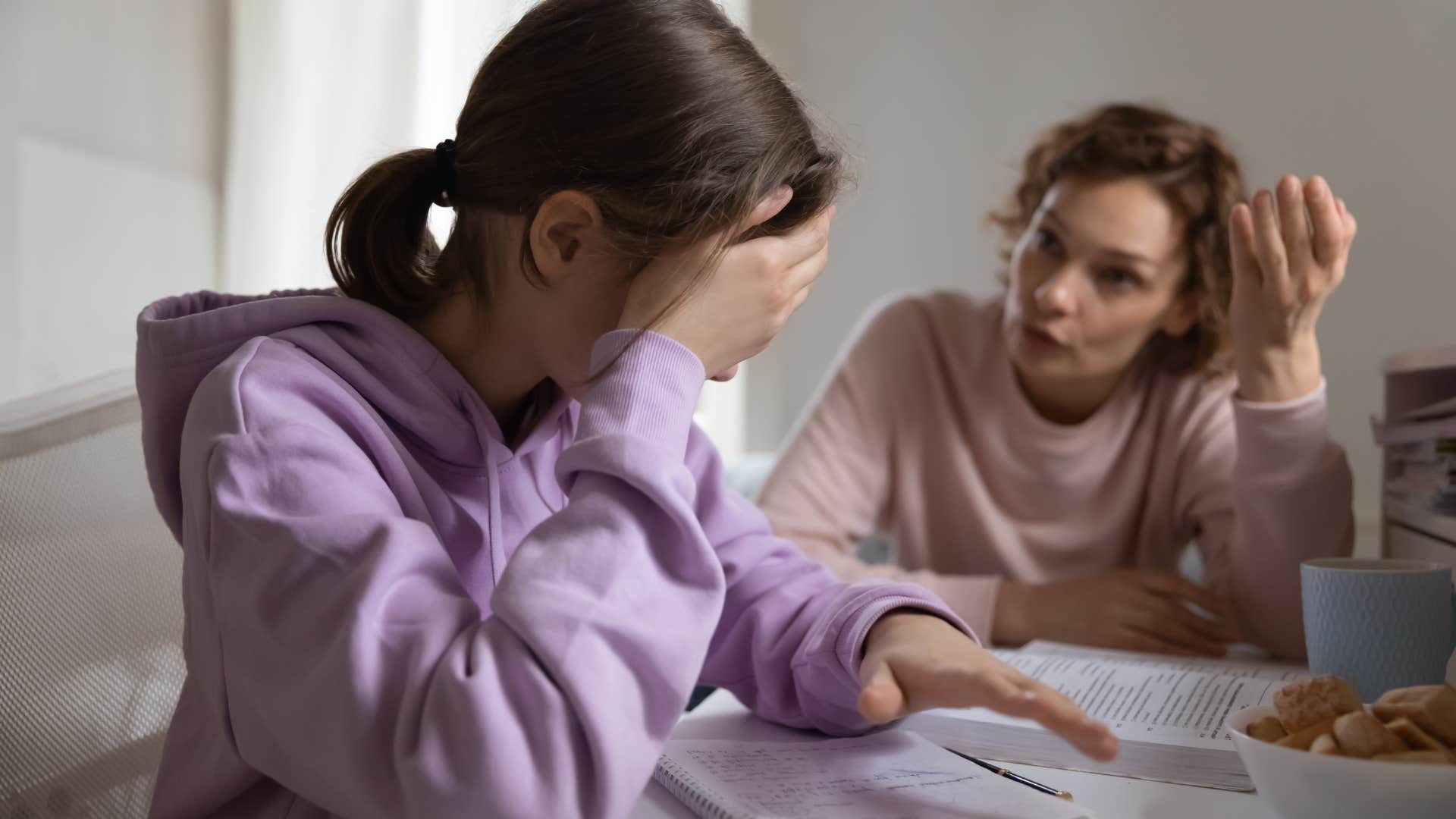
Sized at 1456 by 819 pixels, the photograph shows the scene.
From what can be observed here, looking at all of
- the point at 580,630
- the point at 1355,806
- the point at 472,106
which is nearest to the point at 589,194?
the point at 472,106

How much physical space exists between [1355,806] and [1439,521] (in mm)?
546

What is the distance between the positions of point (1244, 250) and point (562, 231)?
2.37ft

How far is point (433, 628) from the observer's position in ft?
1.79

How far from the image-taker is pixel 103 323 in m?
1.51

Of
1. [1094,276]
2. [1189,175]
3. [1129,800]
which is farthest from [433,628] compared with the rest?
[1189,175]

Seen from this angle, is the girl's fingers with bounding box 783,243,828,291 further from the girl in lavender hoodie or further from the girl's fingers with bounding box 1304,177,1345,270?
the girl's fingers with bounding box 1304,177,1345,270

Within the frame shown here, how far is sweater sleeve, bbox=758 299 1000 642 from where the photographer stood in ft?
4.55

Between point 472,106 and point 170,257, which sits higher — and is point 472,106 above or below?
above

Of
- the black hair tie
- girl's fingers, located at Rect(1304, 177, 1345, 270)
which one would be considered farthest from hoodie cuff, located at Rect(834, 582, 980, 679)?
girl's fingers, located at Rect(1304, 177, 1345, 270)

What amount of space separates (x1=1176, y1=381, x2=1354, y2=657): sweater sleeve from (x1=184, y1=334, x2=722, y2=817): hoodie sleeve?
0.76 metres

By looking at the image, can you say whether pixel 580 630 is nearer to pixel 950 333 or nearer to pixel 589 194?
pixel 589 194

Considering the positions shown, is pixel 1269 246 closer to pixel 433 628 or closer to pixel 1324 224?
pixel 1324 224

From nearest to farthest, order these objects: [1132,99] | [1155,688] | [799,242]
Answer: [799,242] → [1155,688] → [1132,99]

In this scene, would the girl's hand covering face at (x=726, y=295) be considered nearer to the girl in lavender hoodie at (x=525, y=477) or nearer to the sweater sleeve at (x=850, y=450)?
the girl in lavender hoodie at (x=525, y=477)
